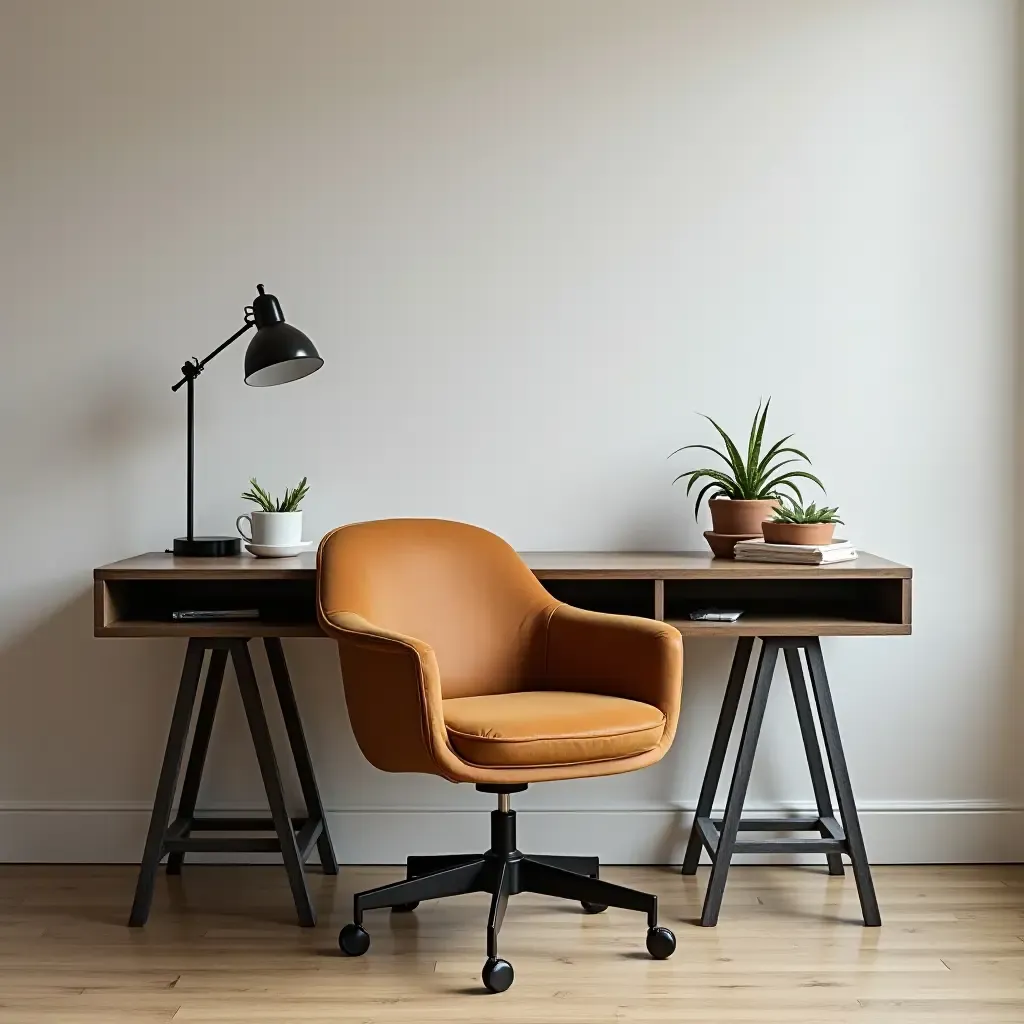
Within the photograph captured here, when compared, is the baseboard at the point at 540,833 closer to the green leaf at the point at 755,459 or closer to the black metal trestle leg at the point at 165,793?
the black metal trestle leg at the point at 165,793

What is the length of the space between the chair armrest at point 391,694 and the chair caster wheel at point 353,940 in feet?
1.11

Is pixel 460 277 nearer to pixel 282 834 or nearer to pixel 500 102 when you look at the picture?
pixel 500 102

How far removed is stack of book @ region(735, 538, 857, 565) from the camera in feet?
8.69

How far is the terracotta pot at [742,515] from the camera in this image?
285 centimetres

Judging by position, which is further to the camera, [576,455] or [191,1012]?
[576,455]

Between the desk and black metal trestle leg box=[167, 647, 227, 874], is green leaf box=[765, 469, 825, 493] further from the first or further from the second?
black metal trestle leg box=[167, 647, 227, 874]

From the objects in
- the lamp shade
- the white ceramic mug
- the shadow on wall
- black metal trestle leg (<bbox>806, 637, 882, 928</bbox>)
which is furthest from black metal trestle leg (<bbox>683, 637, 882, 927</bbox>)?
the shadow on wall

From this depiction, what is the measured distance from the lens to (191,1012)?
7.21ft

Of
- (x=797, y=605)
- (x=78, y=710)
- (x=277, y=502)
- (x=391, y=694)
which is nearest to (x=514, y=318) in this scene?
(x=277, y=502)

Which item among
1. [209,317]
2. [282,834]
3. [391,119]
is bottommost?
[282,834]

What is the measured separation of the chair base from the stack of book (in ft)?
2.58

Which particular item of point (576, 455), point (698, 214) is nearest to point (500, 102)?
point (698, 214)

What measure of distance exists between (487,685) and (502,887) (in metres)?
0.47

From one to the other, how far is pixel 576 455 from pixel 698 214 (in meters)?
0.69
